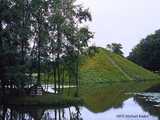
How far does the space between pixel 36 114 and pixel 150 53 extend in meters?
129

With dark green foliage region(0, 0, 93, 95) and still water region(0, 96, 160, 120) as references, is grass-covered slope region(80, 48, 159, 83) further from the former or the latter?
still water region(0, 96, 160, 120)

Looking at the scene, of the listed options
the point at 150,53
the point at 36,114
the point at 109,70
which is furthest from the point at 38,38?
the point at 150,53

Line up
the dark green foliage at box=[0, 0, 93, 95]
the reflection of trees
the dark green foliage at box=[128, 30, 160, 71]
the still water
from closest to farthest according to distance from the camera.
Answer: the still water
the reflection of trees
the dark green foliage at box=[0, 0, 93, 95]
the dark green foliage at box=[128, 30, 160, 71]

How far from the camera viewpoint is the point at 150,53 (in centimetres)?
17300

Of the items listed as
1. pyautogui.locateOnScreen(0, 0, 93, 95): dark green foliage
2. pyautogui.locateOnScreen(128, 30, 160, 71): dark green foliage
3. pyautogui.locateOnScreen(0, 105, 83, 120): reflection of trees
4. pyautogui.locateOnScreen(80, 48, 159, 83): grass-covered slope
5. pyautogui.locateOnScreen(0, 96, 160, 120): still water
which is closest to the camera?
pyautogui.locateOnScreen(0, 96, 160, 120): still water

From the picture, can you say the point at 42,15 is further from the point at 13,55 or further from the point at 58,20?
the point at 13,55

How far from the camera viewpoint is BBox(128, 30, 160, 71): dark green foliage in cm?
17075

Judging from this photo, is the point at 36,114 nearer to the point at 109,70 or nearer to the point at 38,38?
the point at 38,38

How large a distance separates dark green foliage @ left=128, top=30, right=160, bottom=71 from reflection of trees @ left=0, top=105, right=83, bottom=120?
12020 cm

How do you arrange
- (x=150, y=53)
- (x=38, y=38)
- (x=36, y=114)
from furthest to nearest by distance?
(x=150, y=53), (x=38, y=38), (x=36, y=114)

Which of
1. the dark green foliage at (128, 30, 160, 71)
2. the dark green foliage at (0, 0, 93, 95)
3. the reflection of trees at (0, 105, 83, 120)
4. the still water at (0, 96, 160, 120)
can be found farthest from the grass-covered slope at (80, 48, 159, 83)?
the still water at (0, 96, 160, 120)

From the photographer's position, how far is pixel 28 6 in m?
60.2

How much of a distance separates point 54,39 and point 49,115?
20.4 metres

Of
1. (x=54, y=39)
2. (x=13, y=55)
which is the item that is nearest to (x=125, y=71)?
(x=54, y=39)
